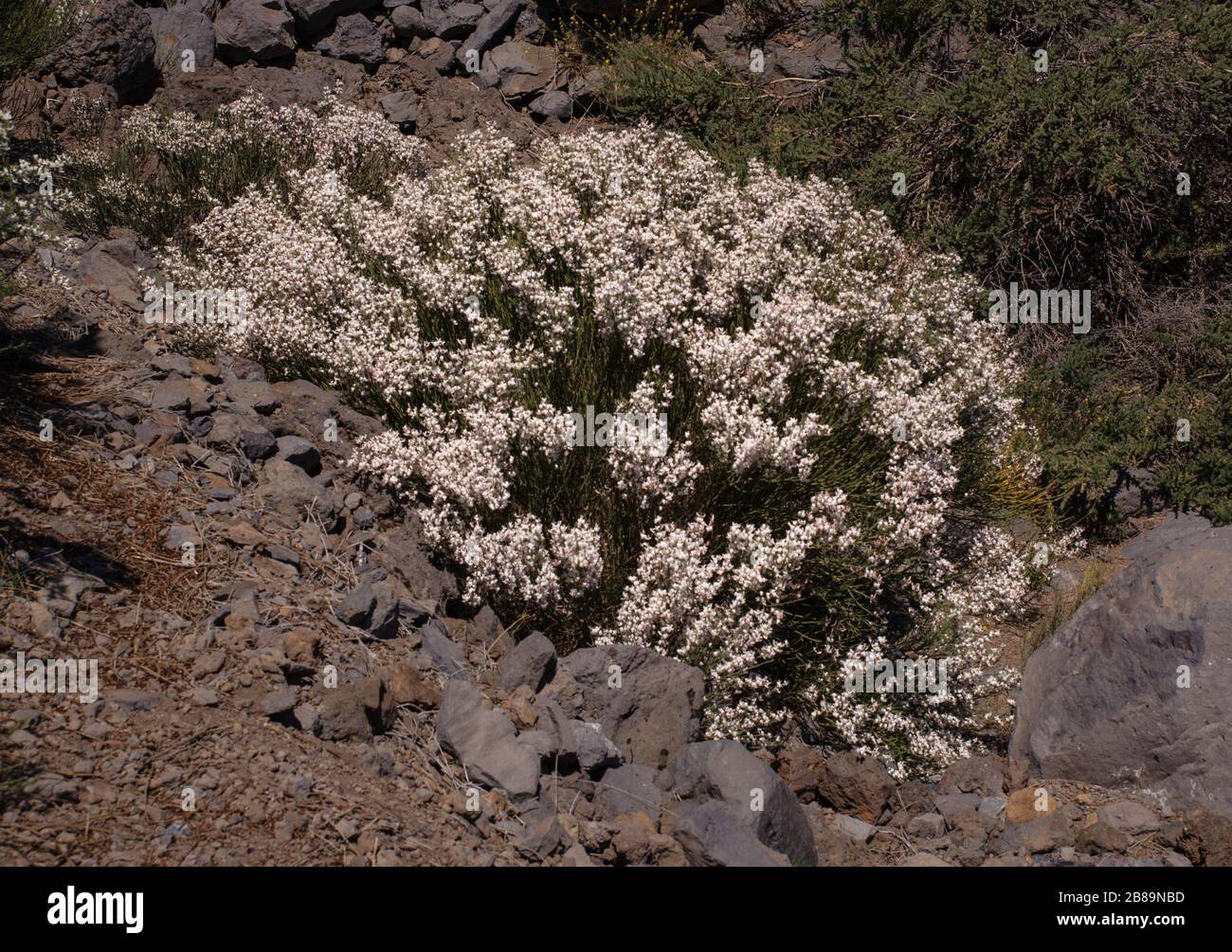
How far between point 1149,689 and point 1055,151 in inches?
193

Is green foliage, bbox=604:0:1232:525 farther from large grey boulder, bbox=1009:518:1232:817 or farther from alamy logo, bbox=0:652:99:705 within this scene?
alamy logo, bbox=0:652:99:705

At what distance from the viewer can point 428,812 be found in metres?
3.94

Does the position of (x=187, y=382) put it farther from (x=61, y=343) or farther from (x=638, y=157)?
(x=638, y=157)

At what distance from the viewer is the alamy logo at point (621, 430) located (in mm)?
5332

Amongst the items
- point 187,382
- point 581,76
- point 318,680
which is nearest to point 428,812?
point 318,680

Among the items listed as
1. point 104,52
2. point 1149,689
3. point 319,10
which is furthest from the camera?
point 319,10

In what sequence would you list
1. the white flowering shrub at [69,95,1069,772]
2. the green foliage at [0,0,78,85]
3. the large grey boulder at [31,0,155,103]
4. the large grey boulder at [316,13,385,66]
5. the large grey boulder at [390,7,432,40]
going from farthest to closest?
the large grey boulder at [390,7,432,40] → the large grey boulder at [316,13,385,66] → the large grey boulder at [31,0,155,103] → the green foliage at [0,0,78,85] → the white flowering shrub at [69,95,1069,772]

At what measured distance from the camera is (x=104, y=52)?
8594 mm

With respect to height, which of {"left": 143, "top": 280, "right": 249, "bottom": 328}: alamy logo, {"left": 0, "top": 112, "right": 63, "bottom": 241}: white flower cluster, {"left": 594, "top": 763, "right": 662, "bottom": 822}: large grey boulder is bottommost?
{"left": 594, "top": 763, "right": 662, "bottom": 822}: large grey boulder

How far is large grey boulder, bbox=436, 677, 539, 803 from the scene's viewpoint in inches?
164

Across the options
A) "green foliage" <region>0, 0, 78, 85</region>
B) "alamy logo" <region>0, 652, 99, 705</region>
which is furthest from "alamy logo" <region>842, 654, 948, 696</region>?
"green foliage" <region>0, 0, 78, 85</region>

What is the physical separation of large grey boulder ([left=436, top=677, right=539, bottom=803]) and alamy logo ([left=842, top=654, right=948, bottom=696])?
6.54 feet

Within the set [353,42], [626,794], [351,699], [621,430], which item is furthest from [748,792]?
[353,42]

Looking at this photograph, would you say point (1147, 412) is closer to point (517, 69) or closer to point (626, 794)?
point (626, 794)
